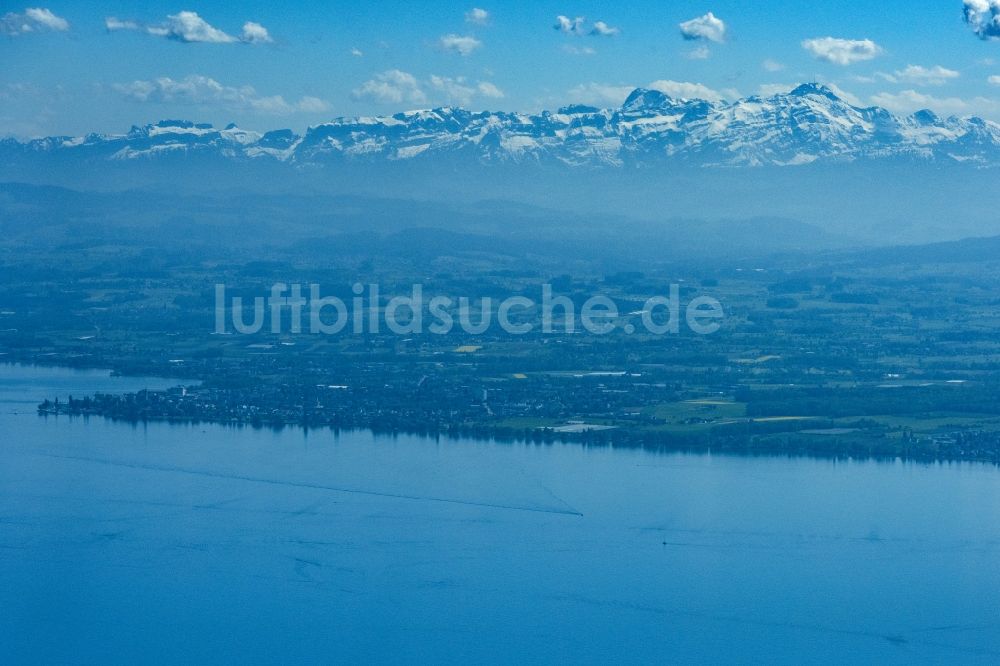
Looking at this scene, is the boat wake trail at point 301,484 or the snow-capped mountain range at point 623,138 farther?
the snow-capped mountain range at point 623,138

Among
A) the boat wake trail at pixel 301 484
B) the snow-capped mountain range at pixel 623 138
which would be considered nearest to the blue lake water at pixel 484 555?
the boat wake trail at pixel 301 484

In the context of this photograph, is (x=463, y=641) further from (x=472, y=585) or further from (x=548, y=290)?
(x=548, y=290)

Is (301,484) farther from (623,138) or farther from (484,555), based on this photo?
(623,138)

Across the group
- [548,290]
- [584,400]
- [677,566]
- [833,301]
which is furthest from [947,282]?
[677,566]

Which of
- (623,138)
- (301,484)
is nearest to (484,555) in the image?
→ (301,484)

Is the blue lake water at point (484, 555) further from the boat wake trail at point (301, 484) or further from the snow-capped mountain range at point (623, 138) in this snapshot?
the snow-capped mountain range at point (623, 138)

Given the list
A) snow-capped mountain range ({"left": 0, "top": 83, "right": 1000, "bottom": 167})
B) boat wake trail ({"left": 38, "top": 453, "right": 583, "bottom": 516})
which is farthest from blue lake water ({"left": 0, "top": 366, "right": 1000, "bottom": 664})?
snow-capped mountain range ({"left": 0, "top": 83, "right": 1000, "bottom": 167})
